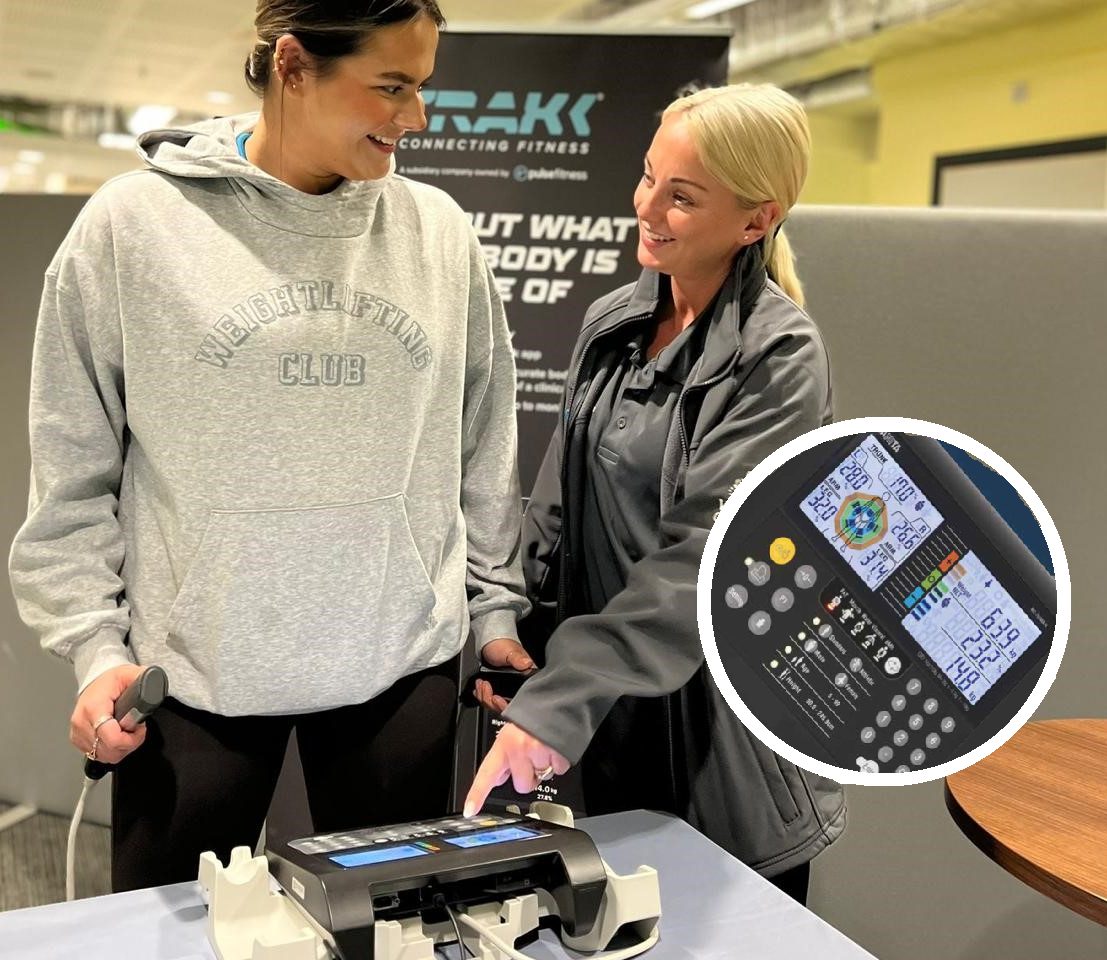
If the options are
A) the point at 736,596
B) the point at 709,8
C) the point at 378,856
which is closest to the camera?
the point at 736,596

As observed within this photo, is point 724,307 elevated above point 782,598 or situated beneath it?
elevated above

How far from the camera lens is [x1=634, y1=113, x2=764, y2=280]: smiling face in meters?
1.29

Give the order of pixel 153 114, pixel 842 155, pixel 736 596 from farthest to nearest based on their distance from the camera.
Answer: pixel 153 114 → pixel 842 155 → pixel 736 596

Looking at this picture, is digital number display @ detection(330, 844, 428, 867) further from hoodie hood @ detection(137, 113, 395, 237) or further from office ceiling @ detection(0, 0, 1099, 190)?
office ceiling @ detection(0, 0, 1099, 190)

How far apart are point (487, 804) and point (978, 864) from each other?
4.70 feet

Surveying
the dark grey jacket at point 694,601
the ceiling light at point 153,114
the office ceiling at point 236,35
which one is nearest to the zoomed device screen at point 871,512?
the dark grey jacket at point 694,601

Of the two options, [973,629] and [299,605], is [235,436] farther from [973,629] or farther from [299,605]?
[973,629]

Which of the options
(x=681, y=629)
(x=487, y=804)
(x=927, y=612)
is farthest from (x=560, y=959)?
(x=927, y=612)

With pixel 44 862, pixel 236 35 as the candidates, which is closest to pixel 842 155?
pixel 236 35

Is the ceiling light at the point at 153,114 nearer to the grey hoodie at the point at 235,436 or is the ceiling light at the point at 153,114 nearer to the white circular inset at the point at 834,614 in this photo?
the grey hoodie at the point at 235,436

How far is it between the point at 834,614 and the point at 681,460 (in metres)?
0.46

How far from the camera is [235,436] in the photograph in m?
1.13

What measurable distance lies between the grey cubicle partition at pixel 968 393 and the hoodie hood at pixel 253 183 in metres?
1.14

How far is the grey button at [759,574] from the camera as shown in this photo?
78 centimetres
